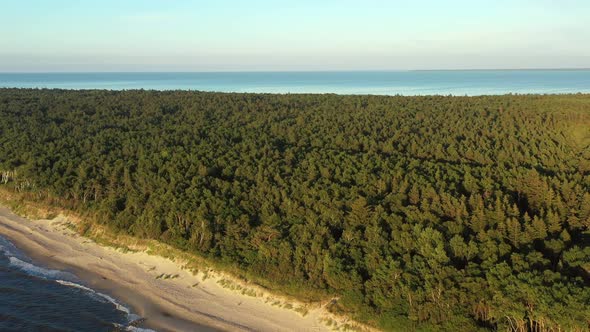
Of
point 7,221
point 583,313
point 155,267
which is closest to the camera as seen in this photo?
point 583,313

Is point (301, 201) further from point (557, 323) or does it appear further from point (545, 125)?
point (545, 125)

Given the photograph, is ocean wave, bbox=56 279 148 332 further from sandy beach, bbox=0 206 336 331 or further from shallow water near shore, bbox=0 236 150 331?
sandy beach, bbox=0 206 336 331

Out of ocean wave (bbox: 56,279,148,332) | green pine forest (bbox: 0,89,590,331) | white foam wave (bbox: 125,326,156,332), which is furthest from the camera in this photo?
ocean wave (bbox: 56,279,148,332)

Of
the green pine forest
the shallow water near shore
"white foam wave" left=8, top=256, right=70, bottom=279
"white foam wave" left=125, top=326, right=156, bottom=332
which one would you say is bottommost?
"white foam wave" left=125, top=326, right=156, bottom=332

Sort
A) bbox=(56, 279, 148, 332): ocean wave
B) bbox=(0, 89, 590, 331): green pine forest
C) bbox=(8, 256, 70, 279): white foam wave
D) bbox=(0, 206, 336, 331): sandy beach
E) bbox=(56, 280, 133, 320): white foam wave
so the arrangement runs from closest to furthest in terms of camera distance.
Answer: bbox=(0, 89, 590, 331): green pine forest → bbox=(56, 279, 148, 332): ocean wave → bbox=(0, 206, 336, 331): sandy beach → bbox=(56, 280, 133, 320): white foam wave → bbox=(8, 256, 70, 279): white foam wave

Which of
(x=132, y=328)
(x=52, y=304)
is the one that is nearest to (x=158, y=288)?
(x=132, y=328)

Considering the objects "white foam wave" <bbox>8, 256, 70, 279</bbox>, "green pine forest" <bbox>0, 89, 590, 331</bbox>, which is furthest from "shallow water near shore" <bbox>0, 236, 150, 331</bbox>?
"green pine forest" <bbox>0, 89, 590, 331</bbox>

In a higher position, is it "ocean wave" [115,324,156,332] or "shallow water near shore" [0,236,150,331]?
"shallow water near shore" [0,236,150,331]

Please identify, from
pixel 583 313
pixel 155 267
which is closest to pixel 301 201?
pixel 155 267
